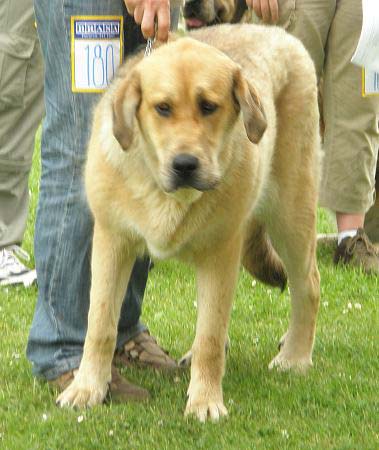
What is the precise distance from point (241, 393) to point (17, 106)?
10.9 feet

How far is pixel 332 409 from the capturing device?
209 inches

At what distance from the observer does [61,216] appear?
544cm

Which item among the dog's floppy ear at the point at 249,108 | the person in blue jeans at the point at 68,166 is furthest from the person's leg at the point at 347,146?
the dog's floppy ear at the point at 249,108

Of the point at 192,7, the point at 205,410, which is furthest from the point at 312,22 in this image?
the point at 205,410

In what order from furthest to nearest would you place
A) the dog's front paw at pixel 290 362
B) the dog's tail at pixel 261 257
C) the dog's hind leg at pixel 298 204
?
1. the dog's tail at pixel 261 257
2. the dog's front paw at pixel 290 362
3. the dog's hind leg at pixel 298 204

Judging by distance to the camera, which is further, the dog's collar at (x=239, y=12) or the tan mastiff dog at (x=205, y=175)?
the dog's collar at (x=239, y=12)

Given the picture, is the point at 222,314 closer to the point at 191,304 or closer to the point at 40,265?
the point at 40,265

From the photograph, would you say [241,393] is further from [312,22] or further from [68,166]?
[312,22]

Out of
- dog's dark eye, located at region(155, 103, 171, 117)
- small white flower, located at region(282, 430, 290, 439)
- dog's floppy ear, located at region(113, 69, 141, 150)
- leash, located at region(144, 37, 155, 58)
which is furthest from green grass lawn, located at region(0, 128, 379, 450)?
leash, located at region(144, 37, 155, 58)

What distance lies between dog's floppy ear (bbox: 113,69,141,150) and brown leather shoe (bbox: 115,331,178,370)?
148cm

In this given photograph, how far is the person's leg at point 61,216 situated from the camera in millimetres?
5305

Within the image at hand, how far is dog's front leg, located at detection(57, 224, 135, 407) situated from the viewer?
5156 mm

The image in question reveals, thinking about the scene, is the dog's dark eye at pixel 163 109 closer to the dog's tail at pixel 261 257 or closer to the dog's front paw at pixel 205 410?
the dog's front paw at pixel 205 410

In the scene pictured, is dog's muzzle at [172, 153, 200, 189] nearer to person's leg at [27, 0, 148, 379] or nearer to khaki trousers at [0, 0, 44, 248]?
person's leg at [27, 0, 148, 379]
